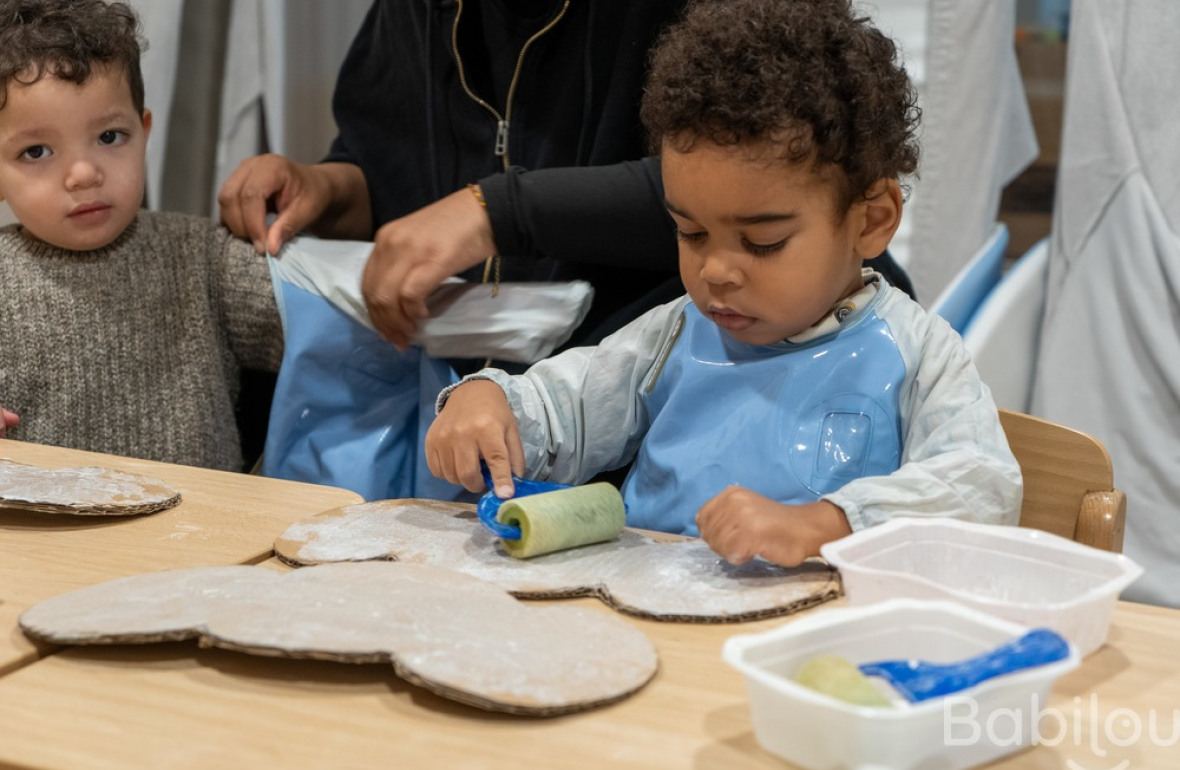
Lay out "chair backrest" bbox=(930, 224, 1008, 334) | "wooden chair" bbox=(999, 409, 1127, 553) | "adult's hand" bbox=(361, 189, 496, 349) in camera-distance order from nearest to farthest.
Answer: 1. "wooden chair" bbox=(999, 409, 1127, 553)
2. "adult's hand" bbox=(361, 189, 496, 349)
3. "chair backrest" bbox=(930, 224, 1008, 334)

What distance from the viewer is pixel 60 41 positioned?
1524 millimetres

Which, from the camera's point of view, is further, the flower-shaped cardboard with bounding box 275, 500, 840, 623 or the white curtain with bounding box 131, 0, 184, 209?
the white curtain with bounding box 131, 0, 184, 209

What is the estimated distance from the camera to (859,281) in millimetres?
1251

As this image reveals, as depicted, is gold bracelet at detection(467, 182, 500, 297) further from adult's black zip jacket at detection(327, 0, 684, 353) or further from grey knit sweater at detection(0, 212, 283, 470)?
grey knit sweater at detection(0, 212, 283, 470)

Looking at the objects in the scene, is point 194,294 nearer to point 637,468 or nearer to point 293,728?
point 637,468

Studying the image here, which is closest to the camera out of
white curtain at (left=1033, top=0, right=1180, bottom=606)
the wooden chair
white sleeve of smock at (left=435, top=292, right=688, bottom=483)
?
the wooden chair

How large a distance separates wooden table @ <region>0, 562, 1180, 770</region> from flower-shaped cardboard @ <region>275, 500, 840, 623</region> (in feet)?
0.22

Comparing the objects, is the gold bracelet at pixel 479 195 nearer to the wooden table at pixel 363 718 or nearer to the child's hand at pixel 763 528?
the child's hand at pixel 763 528

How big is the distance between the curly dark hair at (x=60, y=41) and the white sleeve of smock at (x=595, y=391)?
25.6 inches

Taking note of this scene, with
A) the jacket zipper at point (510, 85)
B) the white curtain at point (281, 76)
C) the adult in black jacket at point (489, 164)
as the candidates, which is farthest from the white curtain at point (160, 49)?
the jacket zipper at point (510, 85)

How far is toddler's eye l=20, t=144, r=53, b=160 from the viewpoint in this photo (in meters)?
1.55

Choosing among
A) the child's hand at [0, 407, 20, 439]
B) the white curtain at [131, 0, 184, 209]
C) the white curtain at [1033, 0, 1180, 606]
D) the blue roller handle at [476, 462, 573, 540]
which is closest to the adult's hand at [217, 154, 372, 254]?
the child's hand at [0, 407, 20, 439]

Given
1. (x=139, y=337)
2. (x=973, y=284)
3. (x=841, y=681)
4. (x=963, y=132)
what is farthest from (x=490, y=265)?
(x=963, y=132)

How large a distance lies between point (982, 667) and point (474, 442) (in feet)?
1.92
